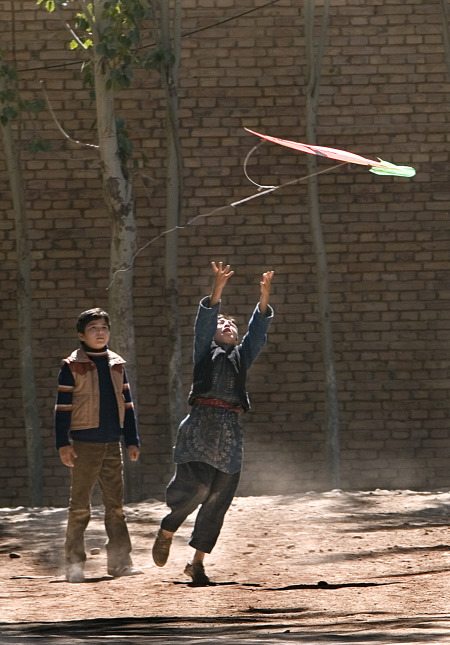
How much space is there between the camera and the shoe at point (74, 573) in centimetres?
757

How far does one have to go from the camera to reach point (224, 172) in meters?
13.0

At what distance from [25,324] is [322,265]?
272 cm

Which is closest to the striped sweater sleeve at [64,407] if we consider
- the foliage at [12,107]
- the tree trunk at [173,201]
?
the foliage at [12,107]

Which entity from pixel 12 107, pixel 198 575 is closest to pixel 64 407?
pixel 198 575

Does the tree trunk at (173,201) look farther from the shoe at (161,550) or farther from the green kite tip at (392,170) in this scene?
the shoe at (161,550)

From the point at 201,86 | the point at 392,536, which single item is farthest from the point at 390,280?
the point at 392,536

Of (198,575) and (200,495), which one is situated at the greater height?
(200,495)

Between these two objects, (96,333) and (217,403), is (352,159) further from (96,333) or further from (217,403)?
(96,333)

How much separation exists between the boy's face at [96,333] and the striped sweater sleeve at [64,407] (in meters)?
0.20

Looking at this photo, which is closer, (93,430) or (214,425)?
(214,425)

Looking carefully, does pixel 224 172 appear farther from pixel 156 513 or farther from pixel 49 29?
pixel 156 513

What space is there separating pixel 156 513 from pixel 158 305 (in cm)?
315

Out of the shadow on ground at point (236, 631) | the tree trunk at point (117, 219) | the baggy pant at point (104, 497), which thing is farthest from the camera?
the tree trunk at point (117, 219)

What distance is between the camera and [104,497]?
7.69 meters
